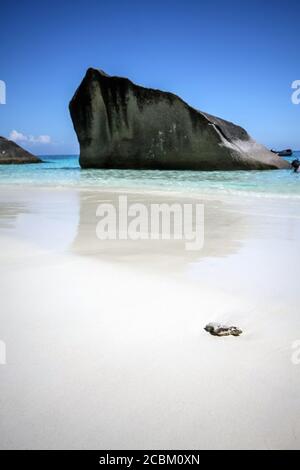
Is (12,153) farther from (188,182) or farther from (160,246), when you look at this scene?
(160,246)

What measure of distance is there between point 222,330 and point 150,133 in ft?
57.9

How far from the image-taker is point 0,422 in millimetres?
899

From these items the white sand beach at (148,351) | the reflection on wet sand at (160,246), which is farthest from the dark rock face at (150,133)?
the white sand beach at (148,351)

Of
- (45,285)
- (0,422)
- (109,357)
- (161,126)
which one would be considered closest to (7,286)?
(45,285)

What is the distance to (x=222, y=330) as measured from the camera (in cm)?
133

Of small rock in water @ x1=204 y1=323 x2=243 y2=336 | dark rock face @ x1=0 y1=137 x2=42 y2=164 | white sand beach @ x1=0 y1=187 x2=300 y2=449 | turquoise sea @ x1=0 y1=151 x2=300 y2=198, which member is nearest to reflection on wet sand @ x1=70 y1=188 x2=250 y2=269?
white sand beach @ x1=0 y1=187 x2=300 y2=449

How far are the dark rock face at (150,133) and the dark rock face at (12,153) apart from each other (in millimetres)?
10978

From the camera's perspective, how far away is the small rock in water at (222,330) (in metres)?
1.33

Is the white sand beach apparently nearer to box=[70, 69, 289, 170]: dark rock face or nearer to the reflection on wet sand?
the reflection on wet sand

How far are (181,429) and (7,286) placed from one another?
4.11ft

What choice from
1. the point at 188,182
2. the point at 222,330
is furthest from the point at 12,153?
the point at 222,330

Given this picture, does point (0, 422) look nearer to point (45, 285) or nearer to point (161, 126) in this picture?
point (45, 285)

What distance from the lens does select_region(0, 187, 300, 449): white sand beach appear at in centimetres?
89

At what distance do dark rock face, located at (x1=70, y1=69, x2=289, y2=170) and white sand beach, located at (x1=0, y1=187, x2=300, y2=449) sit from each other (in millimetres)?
15206
